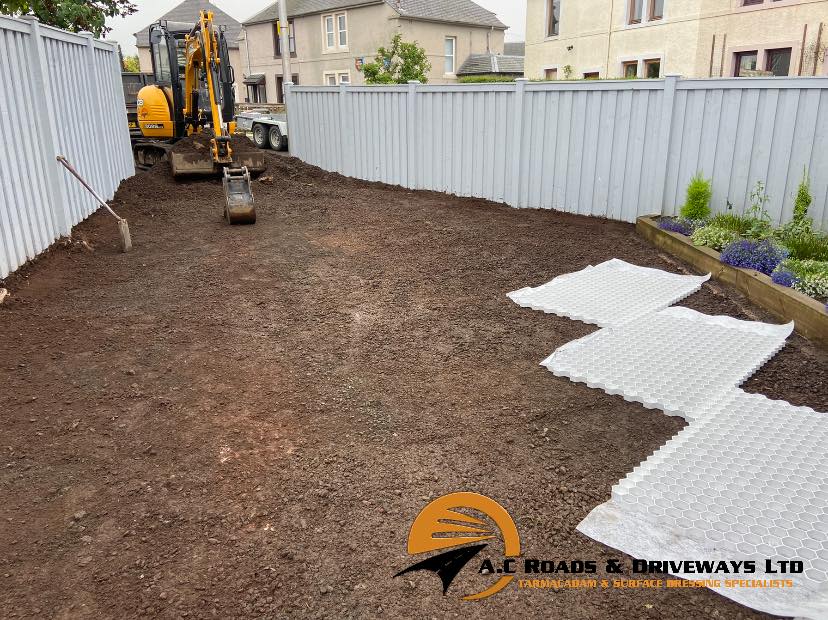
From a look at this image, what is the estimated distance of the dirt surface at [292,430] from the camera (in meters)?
2.40

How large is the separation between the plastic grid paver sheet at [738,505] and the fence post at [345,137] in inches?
400

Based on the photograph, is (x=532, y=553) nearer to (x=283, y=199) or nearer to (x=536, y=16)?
(x=283, y=199)

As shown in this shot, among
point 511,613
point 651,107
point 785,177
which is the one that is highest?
point 651,107

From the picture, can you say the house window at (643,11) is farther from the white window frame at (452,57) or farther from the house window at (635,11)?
the white window frame at (452,57)

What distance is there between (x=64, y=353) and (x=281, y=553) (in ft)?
8.99

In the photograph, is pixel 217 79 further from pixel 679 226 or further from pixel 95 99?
pixel 679 226

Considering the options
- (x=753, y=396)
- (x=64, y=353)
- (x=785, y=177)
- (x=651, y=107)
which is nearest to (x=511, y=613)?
(x=753, y=396)

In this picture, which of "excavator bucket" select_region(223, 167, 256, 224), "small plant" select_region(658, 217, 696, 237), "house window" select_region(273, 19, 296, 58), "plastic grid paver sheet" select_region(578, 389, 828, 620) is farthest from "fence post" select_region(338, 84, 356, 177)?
"house window" select_region(273, 19, 296, 58)

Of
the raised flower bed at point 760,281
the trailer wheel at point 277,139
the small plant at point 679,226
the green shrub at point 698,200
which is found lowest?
the raised flower bed at point 760,281

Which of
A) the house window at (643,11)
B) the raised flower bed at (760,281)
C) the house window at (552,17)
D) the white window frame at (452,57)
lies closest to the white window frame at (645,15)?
the house window at (643,11)

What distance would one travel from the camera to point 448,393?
3.93 meters

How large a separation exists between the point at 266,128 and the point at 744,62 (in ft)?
46.5

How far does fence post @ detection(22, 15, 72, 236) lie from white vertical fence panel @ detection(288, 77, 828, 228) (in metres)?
5.80

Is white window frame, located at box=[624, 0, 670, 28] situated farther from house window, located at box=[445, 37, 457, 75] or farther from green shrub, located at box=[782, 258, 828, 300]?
house window, located at box=[445, 37, 457, 75]
